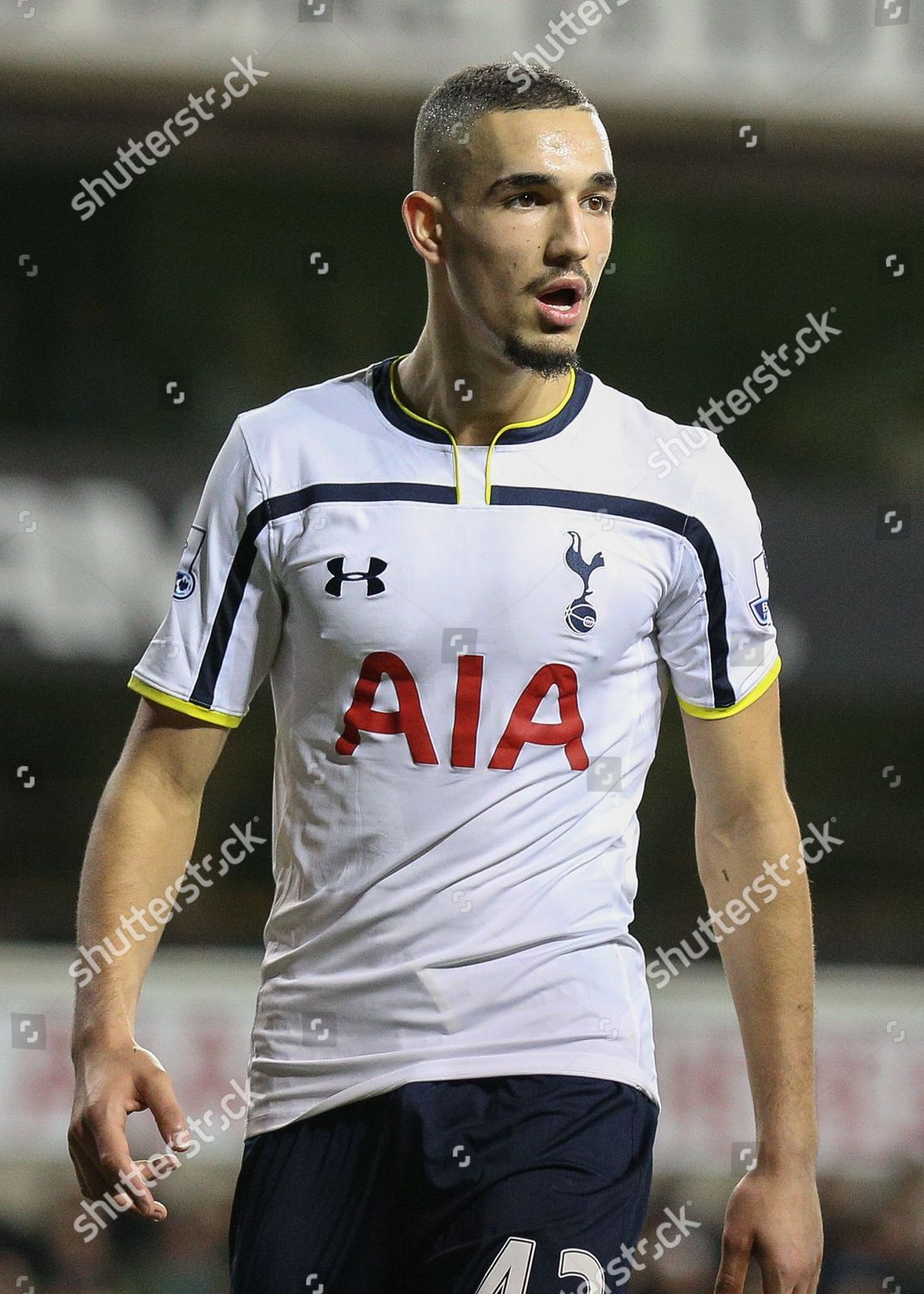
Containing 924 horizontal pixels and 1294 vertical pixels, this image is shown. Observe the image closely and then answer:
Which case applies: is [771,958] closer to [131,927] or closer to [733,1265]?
[733,1265]

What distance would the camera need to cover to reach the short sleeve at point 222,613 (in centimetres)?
236

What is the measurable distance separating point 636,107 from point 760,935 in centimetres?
451

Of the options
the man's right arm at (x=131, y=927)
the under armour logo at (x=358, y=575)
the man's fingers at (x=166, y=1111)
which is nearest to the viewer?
Result: the man's fingers at (x=166, y=1111)

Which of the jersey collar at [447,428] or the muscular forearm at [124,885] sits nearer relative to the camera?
the muscular forearm at [124,885]

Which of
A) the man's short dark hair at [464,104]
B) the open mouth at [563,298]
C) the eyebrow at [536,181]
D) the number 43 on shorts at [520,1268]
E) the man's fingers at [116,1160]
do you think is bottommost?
the number 43 on shorts at [520,1268]

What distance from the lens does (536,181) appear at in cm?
232

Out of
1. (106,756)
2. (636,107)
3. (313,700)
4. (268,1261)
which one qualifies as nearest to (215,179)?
(636,107)

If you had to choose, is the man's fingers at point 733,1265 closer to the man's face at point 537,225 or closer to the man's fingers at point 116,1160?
the man's fingers at point 116,1160

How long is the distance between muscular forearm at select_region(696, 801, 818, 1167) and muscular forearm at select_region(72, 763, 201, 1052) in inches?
28.6

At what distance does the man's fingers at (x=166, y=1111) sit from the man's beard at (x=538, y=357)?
1.01 meters

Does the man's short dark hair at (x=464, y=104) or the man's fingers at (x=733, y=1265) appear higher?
the man's short dark hair at (x=464, y=104)

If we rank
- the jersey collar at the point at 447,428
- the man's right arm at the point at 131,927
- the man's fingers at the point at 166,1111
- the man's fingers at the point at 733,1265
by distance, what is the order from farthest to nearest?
1. the jersey collar at the point at 447,428
2. the man's fingers at the point at 733,1265
3. the man's right arm at the point at 131,927
4. the man's fingers at the point at 166,1111

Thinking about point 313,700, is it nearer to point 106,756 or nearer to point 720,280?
point 106,756

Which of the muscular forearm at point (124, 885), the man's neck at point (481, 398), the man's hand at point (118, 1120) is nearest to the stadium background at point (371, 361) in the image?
the muscular forearm at point (124, 885)
